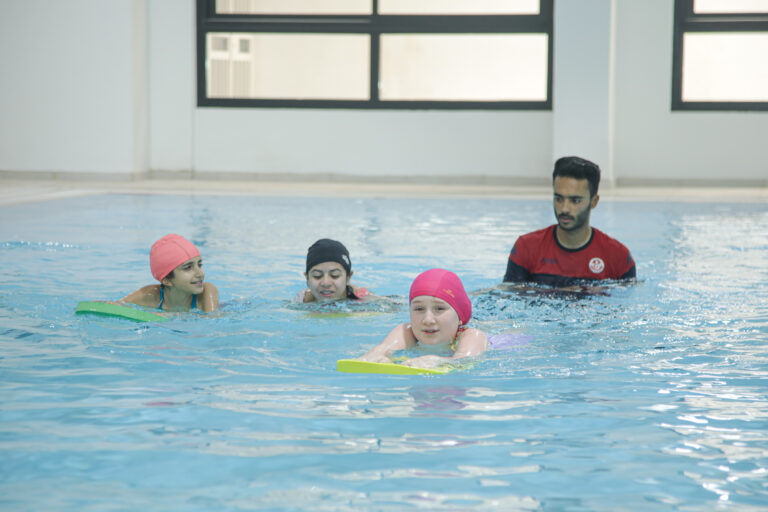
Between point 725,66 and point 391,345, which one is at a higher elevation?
point 725,66

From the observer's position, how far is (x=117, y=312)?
538cm

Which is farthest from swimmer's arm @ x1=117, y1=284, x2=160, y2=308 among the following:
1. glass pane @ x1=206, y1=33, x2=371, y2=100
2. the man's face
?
glass pane @ x1=206, y1=33, x2=371, y2=100

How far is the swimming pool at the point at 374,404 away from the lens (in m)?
2.98

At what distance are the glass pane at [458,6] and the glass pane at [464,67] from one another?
37 cm

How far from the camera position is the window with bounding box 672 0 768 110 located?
14.7 m

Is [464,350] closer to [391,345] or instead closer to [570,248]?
[391,345]

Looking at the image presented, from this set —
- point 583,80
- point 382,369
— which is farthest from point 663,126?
point 382,369

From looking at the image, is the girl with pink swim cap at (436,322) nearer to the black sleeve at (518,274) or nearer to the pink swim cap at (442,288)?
the pink swim cap at (442,288)

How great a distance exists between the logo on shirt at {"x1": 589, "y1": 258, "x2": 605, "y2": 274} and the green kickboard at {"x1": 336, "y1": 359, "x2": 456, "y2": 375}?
191 cm

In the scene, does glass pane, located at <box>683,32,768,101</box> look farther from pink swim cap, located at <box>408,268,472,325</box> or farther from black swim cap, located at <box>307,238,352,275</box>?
pink swim cap, located at <box>408,268,472,325</box>

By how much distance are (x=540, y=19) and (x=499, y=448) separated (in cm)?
1270

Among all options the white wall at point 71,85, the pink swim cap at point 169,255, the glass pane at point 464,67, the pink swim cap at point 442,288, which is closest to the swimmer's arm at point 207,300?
the pink swim cap at point 169,255

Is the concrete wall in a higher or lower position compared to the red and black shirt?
higher

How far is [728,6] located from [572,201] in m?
10.5
